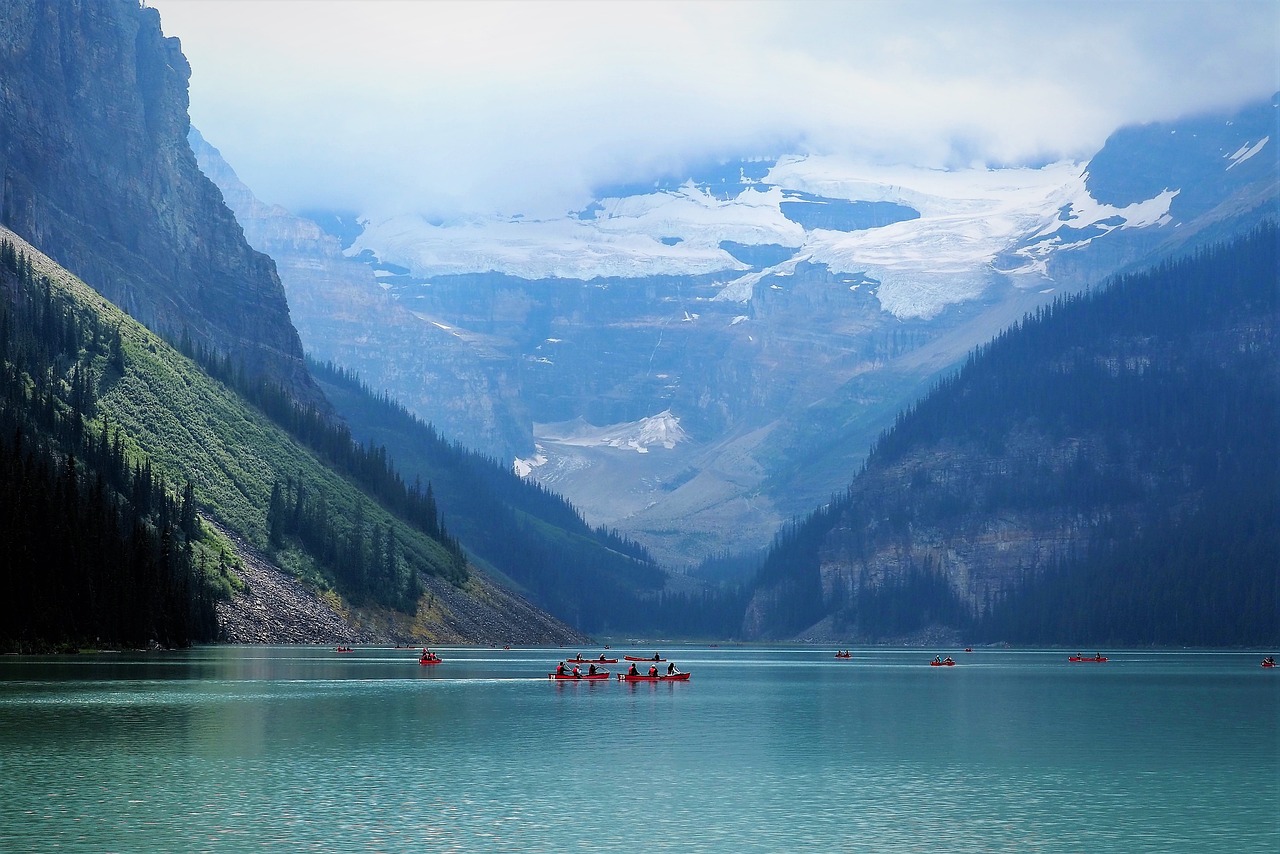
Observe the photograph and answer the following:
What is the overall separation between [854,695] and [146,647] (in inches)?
3463

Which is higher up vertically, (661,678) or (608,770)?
(661,678)

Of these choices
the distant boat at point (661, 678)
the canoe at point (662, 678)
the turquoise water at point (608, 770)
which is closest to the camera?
the turquoise water at point (608, 770)

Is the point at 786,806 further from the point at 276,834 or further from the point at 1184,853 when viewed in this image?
the point at 276,834

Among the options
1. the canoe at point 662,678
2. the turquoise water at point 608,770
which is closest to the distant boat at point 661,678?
the canoe at point 662,678

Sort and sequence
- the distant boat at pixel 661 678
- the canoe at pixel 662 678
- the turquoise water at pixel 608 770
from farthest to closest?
1. the canoe at pixel 662 678
2. the distant boat at pixel 661 678
3. the turquoise water at pixel 608 770

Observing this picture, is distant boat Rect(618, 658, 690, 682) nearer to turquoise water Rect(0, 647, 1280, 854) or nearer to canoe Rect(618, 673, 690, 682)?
canoe Rect(618, 673, 690, 682)

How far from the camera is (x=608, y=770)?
76.2 m

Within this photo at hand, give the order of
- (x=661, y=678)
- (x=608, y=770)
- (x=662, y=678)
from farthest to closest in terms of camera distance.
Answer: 1. (x=662, y=678)
2. (x=661, y=678)
3. (x=608, y=770)

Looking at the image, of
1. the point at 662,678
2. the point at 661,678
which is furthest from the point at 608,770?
the point at 662,678

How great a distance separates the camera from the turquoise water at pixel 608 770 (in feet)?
188

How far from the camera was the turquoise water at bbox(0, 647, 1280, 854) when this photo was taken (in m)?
57.2

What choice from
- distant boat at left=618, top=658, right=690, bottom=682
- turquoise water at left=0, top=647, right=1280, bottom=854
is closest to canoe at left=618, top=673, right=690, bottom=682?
distant boat at left=618, top=658, right=690, bottom=682

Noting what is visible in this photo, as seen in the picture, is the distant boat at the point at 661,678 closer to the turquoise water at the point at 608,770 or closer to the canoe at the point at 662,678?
the canoe at the point at 662,678

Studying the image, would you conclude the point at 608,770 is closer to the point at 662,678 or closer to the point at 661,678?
the point at 661,678
